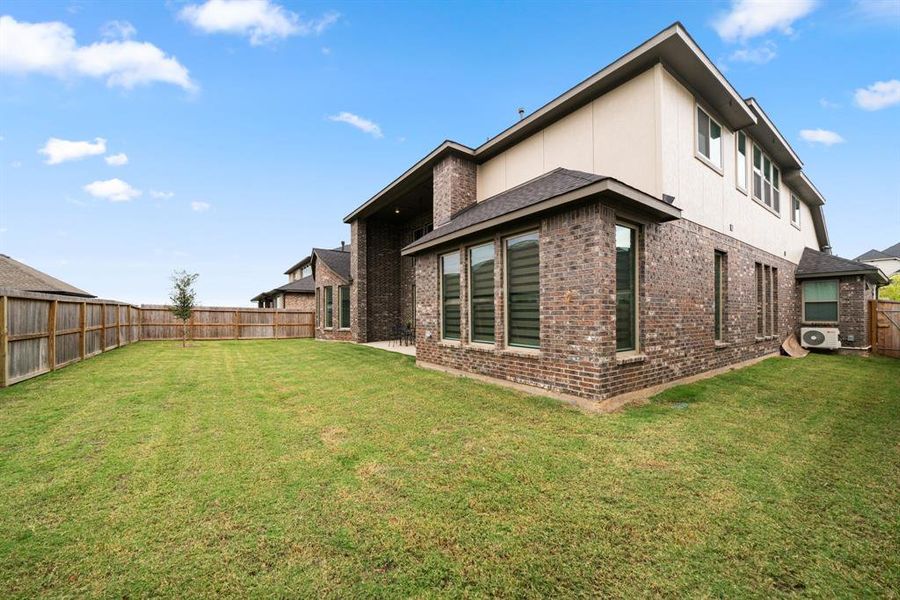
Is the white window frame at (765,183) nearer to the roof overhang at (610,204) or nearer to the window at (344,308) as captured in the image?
the roof overhang at (610,204)

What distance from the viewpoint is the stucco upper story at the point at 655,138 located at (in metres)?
6.49

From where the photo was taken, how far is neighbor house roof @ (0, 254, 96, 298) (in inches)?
715

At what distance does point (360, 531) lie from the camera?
2.45 meters

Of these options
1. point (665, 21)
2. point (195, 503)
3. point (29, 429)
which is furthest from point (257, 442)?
point (665, 21)

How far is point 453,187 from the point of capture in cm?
1038

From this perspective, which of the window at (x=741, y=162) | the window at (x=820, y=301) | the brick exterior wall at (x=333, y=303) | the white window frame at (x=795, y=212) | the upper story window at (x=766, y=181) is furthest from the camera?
the brick exterior wall at (x=333, y=303)

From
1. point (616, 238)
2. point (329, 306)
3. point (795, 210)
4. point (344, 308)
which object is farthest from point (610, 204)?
point (329, 306)

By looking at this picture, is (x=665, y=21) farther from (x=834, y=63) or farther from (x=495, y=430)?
(x=834, y=63)

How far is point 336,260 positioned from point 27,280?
16.8 meters

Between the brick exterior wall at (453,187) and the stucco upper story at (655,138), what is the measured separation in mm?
247

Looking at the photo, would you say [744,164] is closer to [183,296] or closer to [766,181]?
[766,181]

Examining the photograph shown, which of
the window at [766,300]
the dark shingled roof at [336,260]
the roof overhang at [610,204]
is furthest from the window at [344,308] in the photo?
the window at [766,300]

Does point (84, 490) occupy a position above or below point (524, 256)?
below

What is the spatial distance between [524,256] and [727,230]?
18.6 feet
